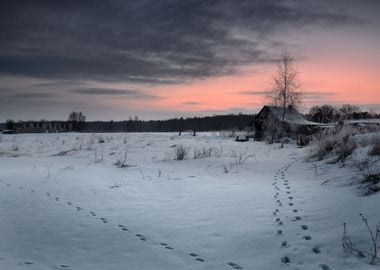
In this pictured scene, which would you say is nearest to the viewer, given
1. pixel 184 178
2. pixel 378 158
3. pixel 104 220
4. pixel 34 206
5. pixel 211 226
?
pixel 211 226

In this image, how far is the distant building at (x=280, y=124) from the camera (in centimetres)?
3142

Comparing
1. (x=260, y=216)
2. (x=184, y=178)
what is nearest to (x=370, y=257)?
(x=260, y=216)

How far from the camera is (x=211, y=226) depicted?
524cm

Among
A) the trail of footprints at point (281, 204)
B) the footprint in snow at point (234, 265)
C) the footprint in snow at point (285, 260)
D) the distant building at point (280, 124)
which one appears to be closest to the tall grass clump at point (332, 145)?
the trail of footprints at point (281, 204)

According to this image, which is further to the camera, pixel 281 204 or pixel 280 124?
pixel 280 124

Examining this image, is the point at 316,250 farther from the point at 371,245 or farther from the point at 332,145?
the point at 332,145

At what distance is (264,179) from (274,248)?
4.84 metres

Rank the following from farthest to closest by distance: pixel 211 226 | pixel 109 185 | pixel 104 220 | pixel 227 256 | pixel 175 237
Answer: pixel 109 185, pixel 104 220, pixel 211 226, pixel 175 237, pixel 227 256

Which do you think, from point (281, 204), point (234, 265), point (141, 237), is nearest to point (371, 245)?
point (234, 265)

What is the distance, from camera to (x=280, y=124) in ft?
105

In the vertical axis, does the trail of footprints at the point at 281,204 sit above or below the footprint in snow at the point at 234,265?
above

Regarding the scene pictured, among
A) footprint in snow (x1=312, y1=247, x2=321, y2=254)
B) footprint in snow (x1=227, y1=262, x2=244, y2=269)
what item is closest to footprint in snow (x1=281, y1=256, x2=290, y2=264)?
footprint in snow (x1=312, y1=247, x2=321, y2=254)

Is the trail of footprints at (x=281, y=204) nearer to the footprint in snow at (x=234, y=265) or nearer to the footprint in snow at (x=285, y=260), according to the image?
the footprint in snow at (x=285, y=260)

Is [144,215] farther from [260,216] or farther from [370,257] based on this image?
[370,257]
